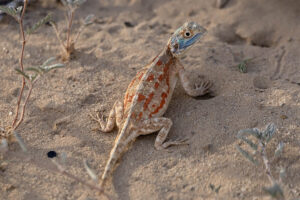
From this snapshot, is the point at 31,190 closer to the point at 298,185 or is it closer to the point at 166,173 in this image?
the point at 166,173

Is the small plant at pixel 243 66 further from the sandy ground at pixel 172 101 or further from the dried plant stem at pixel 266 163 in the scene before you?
the dried plant stem at pixel 266 163

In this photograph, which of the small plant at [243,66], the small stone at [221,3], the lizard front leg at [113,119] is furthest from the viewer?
the small stone at [221,3]

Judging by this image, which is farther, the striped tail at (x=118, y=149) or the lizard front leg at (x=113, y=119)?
the lizard front leg at (x=113, y=119)

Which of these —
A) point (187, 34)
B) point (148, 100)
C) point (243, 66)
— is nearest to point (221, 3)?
point (243, 66)

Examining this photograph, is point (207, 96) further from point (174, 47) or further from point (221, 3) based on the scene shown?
point (221, 3)

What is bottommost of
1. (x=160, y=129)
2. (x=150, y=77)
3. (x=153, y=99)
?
(x=160, y=129)


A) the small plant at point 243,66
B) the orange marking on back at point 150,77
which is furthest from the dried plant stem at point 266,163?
the small plant at point 243,66

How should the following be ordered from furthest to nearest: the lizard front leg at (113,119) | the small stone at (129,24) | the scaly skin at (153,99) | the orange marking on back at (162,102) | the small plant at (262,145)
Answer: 1. the small stone at (129,24)
2. the orange marking on back at (162,102)
3. the lizard front leg at (113,119)
4. the scaly skin at (153,99)
5. the small plant at (262,145)
